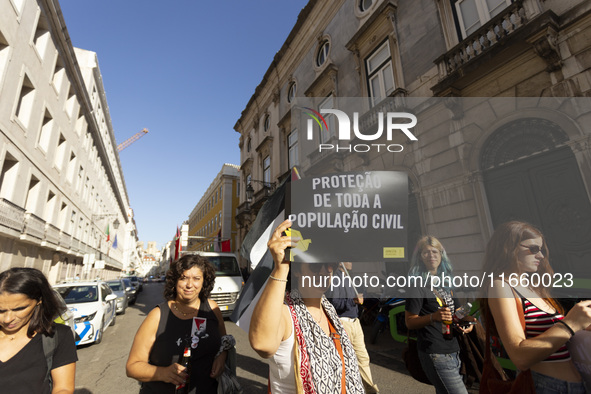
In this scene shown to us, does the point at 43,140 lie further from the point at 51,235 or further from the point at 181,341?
the point at 181,341

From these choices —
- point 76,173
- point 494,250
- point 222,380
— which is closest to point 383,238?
point 494,250

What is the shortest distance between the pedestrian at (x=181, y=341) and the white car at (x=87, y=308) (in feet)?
21.6

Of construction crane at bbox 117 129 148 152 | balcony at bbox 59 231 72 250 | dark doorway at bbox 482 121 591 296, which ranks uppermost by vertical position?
construction crane at bbox 117 129 148 152

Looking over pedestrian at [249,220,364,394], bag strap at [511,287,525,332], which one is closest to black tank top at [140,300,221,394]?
pedestrian at [249,220,364,394]

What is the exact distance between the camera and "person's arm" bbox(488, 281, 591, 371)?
1.52 m

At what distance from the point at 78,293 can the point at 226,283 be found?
442cm

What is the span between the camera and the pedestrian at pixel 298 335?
1.32m

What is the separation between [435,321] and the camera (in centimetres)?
276

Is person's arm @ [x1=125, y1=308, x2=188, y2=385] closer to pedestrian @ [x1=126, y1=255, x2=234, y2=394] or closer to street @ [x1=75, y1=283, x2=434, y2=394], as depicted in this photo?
pedestrian @ [x1=126, y1=255, x2=234, y2=394]

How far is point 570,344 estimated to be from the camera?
1608 millimetres

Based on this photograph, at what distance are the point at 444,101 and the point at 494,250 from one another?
22.7 ft

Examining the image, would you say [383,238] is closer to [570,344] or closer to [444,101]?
[570,344]

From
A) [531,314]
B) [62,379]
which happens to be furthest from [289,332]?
[62,379]

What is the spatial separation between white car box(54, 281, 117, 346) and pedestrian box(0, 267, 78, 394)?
21.2 ft
